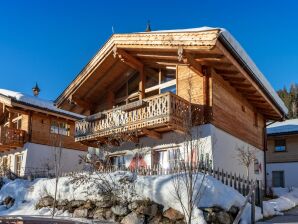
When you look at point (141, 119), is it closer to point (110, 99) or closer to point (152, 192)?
point (152, 192)

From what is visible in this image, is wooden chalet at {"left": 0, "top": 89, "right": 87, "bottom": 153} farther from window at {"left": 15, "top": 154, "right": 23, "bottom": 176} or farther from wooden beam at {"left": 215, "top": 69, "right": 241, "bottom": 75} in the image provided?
wooden beam at {"left": 215, "top": 69, "right": 241, "bottom": 75}

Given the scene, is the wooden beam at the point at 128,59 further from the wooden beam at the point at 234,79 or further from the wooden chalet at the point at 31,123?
the wooden chalet at the point at 31,123

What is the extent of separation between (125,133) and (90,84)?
4.84 meters

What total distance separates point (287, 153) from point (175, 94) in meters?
16.5

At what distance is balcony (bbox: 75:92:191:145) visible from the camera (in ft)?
44.9

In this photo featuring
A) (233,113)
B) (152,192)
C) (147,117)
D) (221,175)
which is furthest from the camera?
(233,113)

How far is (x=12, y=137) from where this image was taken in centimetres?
2444

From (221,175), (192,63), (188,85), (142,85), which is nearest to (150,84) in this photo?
(142,85)

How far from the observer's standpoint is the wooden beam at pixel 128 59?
656 inches

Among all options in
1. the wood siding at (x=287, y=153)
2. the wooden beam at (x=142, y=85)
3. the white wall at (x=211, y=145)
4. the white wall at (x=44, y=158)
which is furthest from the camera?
the wood siding at (x=287, y=153)

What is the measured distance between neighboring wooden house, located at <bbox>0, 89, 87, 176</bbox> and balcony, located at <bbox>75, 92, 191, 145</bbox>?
271 inches

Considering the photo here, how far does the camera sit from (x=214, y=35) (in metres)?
12.0

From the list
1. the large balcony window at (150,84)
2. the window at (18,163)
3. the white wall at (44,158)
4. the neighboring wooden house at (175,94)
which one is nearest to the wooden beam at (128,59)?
the neighboring wooden house at (175,94)

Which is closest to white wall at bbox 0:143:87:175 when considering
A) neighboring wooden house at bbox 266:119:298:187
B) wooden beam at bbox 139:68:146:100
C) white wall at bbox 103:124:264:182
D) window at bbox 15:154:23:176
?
window at bbox 15:154:23:176
